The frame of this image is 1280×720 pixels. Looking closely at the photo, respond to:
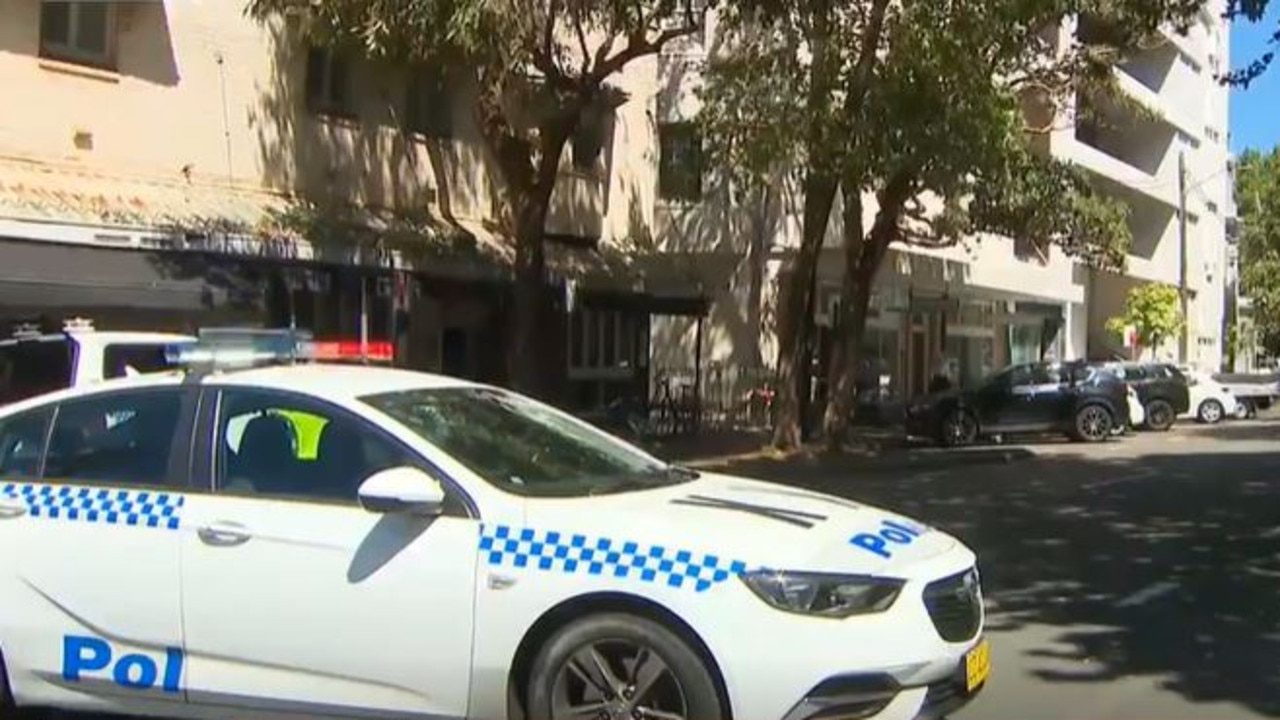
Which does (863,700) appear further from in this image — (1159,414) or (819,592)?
(1159,414)

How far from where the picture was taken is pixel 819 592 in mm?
5047

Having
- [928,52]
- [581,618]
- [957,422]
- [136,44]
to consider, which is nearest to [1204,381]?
[957,422]

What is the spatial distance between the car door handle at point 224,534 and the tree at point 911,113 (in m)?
11.5

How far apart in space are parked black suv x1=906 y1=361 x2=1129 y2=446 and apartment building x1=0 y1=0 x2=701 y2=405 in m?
6.09

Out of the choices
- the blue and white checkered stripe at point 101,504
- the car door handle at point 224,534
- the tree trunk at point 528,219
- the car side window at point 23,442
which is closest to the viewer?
the car door handle at point 224,534

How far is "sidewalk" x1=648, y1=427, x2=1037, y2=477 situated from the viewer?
20984 millimetres

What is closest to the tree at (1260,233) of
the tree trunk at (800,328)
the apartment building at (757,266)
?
the apartment building at (757,266)

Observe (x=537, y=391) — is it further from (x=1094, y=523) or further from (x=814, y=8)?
(x=1094, y=523)

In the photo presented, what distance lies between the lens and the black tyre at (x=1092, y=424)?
90.7 ft

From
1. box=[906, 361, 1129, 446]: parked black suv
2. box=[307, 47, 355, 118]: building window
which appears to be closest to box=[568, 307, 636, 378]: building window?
box=[307, 47, 355, 118]: building window

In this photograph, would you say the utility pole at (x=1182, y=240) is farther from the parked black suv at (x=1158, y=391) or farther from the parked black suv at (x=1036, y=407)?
the parked black suv at (x=1036, y=407)

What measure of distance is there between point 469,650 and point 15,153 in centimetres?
1373

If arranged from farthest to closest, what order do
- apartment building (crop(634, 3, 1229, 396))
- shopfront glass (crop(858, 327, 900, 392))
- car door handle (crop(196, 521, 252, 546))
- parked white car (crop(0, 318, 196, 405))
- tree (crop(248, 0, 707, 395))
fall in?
shopfront glass (crop(858, 327, 900, 392))
apartment building (crop(634, 3, 1229, 396))
tree (crop(248, 0, 707, 395))
parked white car (crop(0, 318, 196, 405))
car door handle (crop(196, 521, 252, 546))

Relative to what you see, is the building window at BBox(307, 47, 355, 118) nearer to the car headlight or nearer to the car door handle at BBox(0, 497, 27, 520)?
the car door handle at BBox(0, 497, 27, 520)
